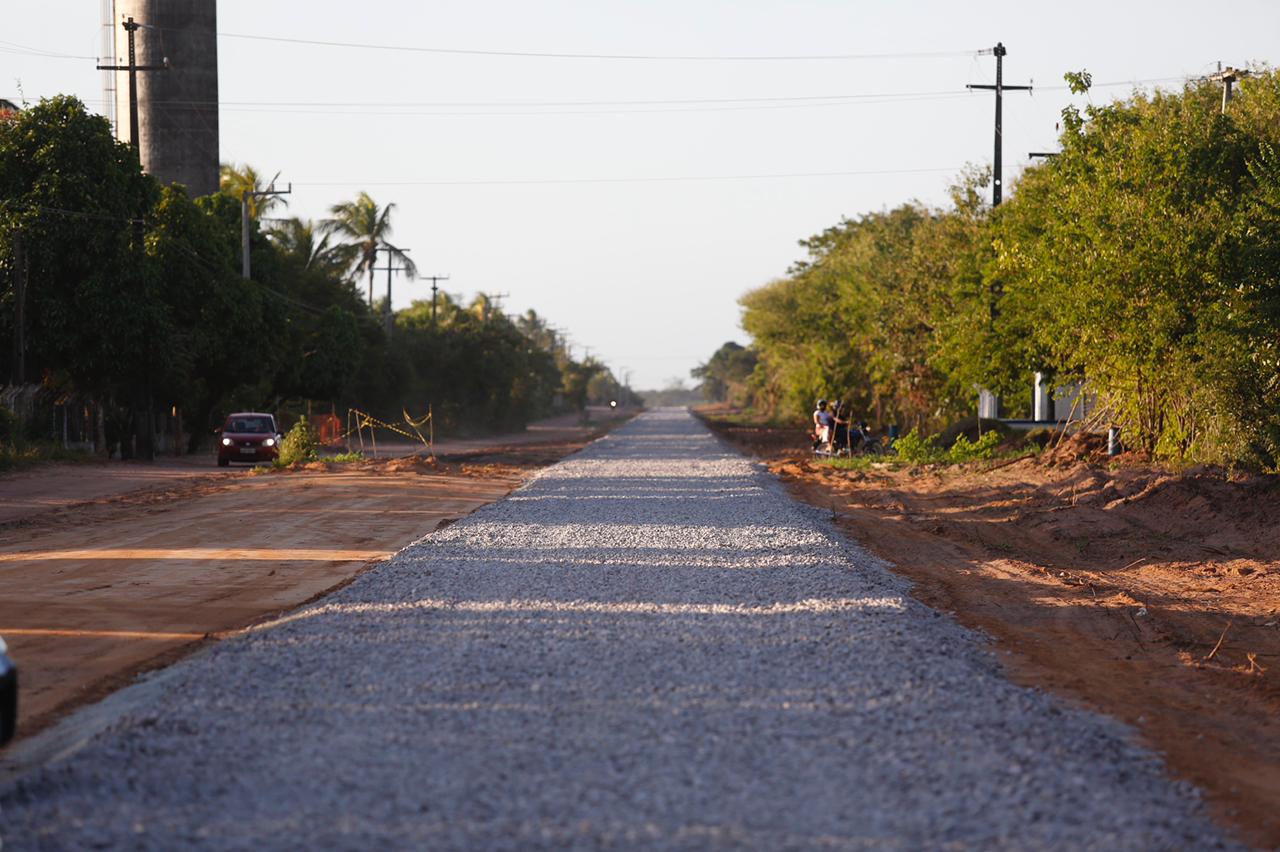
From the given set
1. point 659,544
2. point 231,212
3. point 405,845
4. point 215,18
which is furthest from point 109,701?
point 215,18

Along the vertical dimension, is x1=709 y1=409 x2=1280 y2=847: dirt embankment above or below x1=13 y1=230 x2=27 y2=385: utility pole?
below

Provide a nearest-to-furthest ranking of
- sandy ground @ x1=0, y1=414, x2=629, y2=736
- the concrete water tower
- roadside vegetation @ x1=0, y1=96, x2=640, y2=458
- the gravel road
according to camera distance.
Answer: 1. the gravel road
2. sandy ground @ x1=0, y1=414, x2=629, y2=736
3. roadside vegetation @ x1=0, y1=96, x2=640, y2=458
4. the concrete water tower

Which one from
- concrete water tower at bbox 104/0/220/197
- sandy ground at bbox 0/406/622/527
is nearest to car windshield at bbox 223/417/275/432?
sandy ground at bbox 0/406/622/527

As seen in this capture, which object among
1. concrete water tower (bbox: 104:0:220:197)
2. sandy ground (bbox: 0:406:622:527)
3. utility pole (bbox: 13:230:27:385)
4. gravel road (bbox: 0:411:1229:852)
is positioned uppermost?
concrete water tower (bbox: 104:0:220:197)

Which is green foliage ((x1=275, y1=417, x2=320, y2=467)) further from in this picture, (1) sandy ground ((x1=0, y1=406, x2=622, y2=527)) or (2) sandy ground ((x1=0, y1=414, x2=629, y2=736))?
(2) sandy ground ((x1=0, y1=414, x2=629, y2=736))

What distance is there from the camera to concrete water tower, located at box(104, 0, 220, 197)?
61344 millimetres

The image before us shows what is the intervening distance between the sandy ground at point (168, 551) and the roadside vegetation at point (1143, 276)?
12.5 meters

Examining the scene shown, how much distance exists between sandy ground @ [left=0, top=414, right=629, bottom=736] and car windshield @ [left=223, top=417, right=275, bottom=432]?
582cm

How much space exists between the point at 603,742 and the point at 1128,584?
1011cm

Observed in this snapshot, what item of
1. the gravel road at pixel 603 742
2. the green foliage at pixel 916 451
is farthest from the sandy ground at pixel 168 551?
the green foliage at pixel 916 451

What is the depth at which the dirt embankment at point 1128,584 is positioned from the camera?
26.4ft

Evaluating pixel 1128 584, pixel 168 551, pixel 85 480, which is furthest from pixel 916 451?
pixel 168 551

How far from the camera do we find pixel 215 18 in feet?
212

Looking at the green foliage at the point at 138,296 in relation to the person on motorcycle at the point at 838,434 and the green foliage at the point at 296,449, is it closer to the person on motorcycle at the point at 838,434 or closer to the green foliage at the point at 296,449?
the green foliage at the point at 296,449
